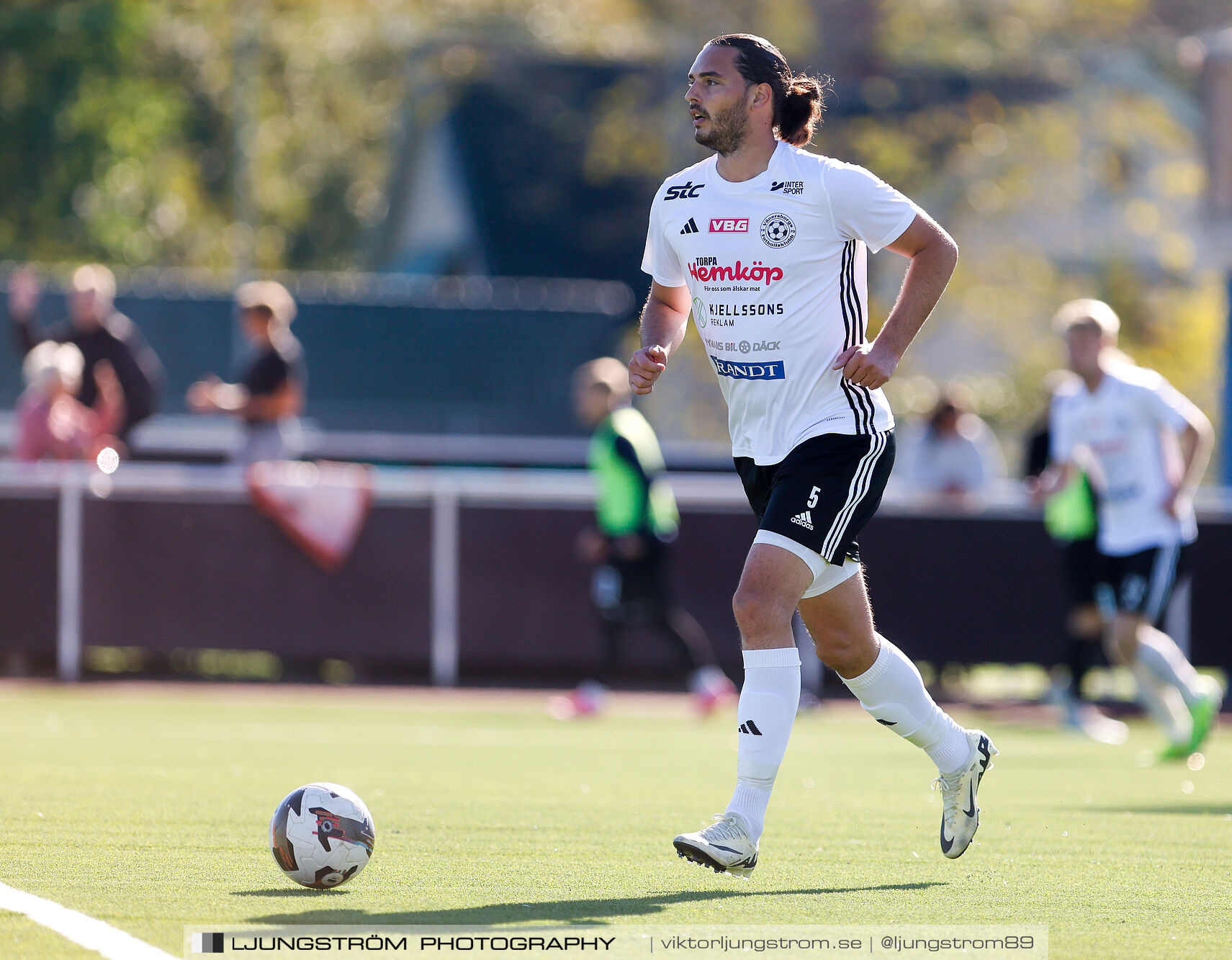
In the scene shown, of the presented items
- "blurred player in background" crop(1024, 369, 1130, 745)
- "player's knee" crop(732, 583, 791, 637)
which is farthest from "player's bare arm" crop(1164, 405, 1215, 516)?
"player's knee" crop(732, 583, 791, 637)

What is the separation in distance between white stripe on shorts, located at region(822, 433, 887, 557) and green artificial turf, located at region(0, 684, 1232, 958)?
37.7 inches

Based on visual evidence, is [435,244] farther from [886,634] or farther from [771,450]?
[771,450]

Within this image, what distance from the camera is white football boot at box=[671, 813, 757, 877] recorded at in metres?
5.40

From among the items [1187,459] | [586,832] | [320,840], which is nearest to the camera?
[320,840]

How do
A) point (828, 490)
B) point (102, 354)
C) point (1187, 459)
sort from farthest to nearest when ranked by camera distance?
point (102, 354) → point (1187, 459) → point (828, 490)

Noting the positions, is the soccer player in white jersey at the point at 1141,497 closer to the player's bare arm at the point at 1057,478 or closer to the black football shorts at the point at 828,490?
the player's bare arm at the point at 1057,478

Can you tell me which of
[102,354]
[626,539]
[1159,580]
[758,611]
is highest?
[758,611]

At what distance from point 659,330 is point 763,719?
4.21 ft

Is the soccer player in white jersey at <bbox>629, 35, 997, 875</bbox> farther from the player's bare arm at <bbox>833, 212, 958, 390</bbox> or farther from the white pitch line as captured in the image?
the white pitch line

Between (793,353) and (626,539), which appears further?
(626,539)

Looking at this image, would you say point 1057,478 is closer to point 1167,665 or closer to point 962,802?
point 1167,665

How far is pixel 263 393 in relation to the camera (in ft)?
48.9

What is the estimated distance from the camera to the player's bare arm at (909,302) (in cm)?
579

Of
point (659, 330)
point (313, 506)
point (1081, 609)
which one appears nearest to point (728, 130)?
point (659, 330)
